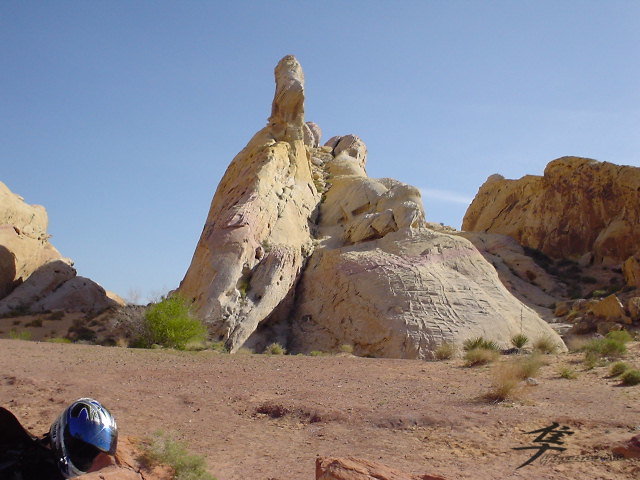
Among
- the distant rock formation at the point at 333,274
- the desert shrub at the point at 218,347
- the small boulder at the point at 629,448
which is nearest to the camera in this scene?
the small boulder at the point at 629,448

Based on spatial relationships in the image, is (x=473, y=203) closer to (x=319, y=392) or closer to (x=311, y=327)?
(x=311, y=327)

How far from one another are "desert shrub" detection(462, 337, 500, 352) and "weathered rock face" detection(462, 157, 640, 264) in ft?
79.3

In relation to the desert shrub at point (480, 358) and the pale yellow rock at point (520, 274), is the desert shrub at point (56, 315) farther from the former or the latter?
the pale yellow rock at point (520, 274)

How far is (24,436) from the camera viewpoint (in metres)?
4.64

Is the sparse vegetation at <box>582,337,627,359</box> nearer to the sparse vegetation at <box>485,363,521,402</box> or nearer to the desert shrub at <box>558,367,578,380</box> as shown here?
the desert shrub at <box>558,367,578,380</box>

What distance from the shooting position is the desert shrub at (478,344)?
53.8 feet

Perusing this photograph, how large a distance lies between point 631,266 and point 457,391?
24.4 metres

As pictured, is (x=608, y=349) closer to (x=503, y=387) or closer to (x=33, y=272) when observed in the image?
(x=503, y=387)

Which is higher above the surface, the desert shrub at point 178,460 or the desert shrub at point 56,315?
the desert shrub at point 56,315

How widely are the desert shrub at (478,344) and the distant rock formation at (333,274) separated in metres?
0.24

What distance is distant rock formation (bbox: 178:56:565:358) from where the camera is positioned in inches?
711

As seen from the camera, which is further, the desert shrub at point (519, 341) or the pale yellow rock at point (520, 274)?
the pale yellow rock at point (520, 274)

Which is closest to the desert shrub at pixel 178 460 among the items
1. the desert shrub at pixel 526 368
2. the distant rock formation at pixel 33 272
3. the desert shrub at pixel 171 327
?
the desert shrub at pixel 526 368

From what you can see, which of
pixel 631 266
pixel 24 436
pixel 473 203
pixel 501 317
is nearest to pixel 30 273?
pixel 501 317
